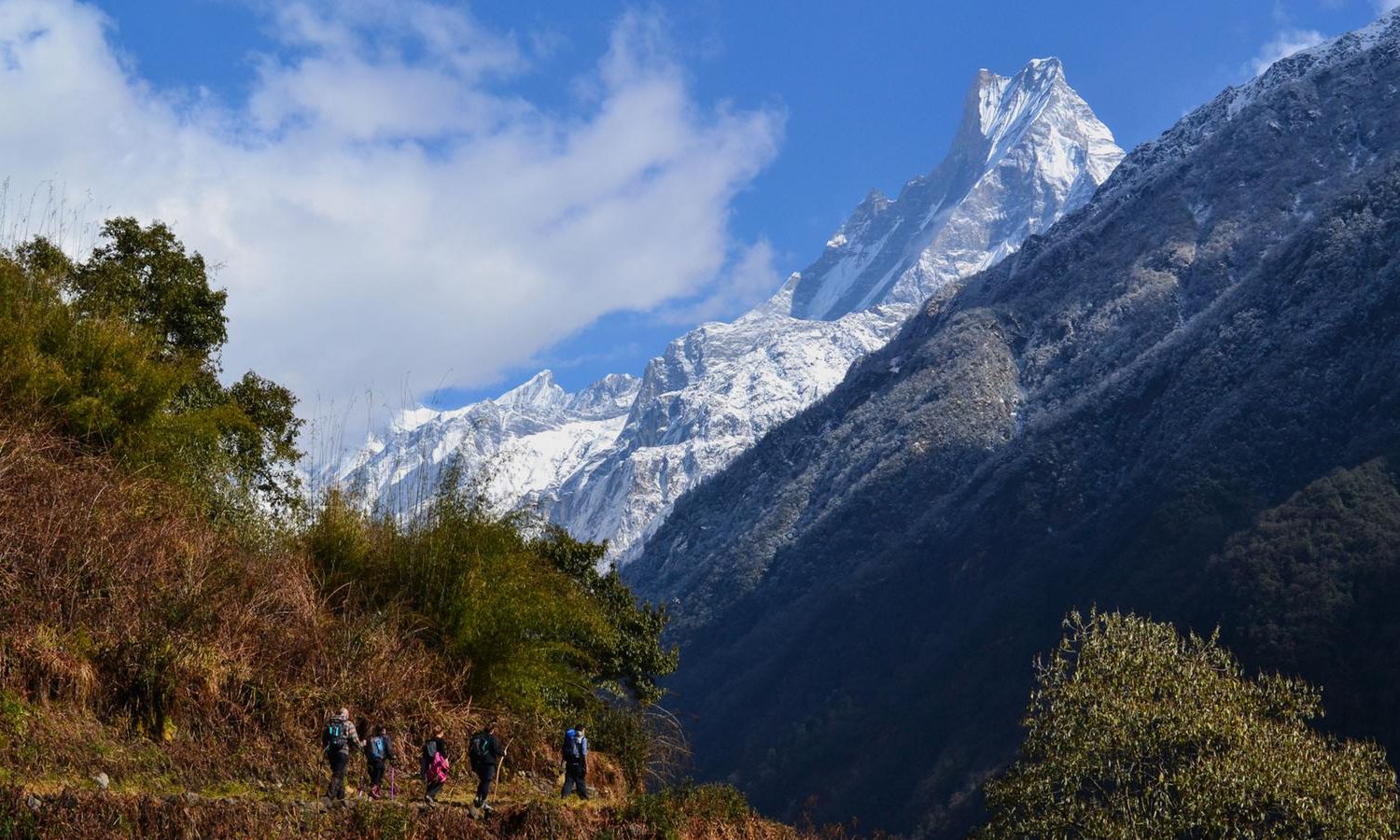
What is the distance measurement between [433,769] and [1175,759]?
19587mm

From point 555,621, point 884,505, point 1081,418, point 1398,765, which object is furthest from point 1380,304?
point 555,621

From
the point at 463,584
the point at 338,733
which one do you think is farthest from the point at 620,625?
the point at 338,733

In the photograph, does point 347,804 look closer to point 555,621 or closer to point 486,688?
point 486,688

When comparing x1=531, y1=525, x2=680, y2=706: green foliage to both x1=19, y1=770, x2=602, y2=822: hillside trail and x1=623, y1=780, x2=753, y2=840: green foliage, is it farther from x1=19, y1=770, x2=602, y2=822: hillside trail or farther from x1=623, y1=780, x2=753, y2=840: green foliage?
x1=19, y1=770, x2=602, y2=822: hillside trail

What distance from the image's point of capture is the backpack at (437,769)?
16.6 meters

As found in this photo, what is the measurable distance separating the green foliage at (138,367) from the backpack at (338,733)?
722 cm

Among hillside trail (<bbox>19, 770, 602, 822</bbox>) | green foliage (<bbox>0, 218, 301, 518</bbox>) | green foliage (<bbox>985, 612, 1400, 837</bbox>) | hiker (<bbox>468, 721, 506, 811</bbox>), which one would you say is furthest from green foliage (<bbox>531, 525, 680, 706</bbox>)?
hiker (<bbox>468, 721, 506, 811</bbox>)

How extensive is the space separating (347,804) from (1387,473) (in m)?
114

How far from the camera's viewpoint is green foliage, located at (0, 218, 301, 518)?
2030 cm

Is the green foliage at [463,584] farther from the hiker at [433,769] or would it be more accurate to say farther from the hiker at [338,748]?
the hiker at [338,748]

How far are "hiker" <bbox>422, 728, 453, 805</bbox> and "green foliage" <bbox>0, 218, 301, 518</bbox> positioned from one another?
7202 mm

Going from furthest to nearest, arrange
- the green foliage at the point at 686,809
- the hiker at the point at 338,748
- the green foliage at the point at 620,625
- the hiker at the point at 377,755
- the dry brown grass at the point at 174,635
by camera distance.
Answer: the green foliage at the point at 620,625
the green foliage at the point at 686,809
the hiker at the point at 377,755
the dry brown grass at the point at 174,635
the hiker at the point at 338,748

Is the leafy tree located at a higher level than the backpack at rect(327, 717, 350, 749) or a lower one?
higher

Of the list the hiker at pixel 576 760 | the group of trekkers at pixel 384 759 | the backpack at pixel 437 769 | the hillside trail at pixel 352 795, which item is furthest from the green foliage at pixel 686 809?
the backpack at pixel 437 769
